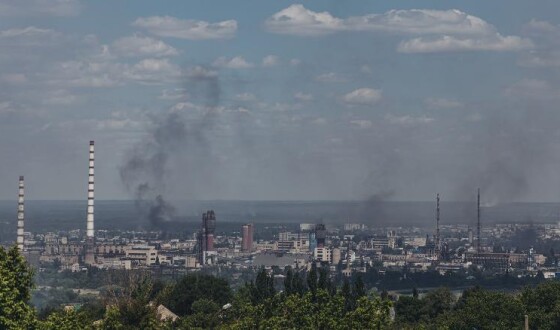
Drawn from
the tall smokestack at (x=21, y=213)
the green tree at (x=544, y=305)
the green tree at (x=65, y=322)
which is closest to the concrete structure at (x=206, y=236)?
the tall smokestack at (x=21, y=213)

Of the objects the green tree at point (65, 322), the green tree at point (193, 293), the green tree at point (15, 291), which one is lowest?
the green tree at point (193, 293)

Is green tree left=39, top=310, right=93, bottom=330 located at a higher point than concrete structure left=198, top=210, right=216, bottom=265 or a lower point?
lower

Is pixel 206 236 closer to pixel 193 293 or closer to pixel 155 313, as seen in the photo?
pixel 193 293

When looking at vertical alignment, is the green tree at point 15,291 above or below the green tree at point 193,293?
above

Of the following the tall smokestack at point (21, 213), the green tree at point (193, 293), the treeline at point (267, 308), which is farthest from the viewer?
the tall smokestack at point (21, 213)

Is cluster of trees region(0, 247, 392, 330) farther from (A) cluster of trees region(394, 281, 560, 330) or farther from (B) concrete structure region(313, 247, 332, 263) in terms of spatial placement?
(B) concrete structure region(313, 247, 332, 263)

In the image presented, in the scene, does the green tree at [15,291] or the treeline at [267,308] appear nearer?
the green tree at [15,291]

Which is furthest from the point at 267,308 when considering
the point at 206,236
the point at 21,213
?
the point at 206,236

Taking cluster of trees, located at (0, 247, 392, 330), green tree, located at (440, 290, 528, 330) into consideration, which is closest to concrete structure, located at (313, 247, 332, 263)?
cluster of trees, located at (0, 247, 392, 330)

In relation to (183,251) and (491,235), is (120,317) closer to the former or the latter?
(183,251)

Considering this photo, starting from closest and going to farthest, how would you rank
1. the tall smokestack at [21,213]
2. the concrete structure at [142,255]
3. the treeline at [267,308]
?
the treeline at [267,308] < the tall smokestack at [21,213] < the concrete structure at [142,255]

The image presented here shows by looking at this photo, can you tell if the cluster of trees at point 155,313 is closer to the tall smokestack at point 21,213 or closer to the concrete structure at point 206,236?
the tall smokestack at point 21,213

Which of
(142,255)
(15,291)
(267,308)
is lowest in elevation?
(142,255)
